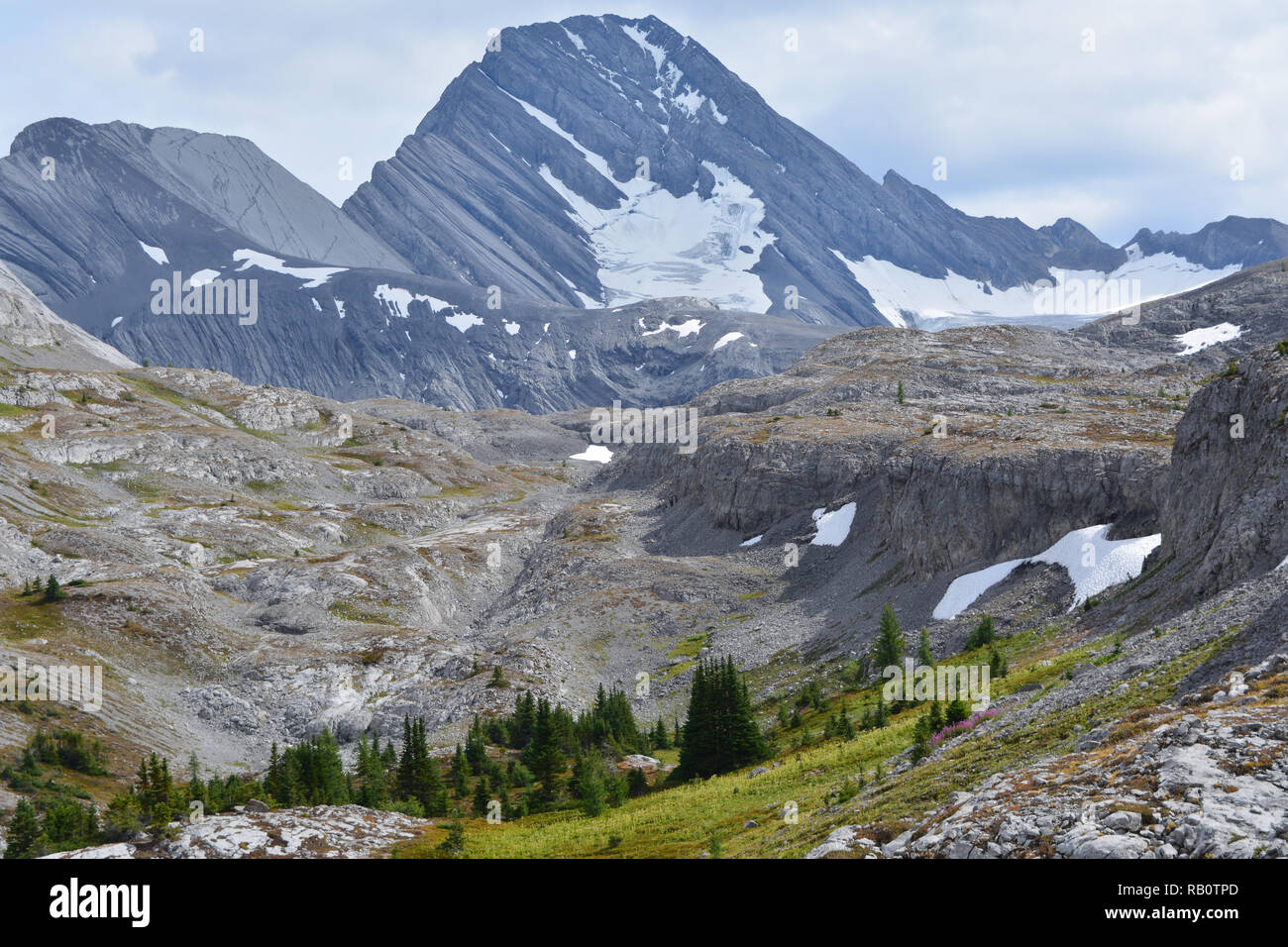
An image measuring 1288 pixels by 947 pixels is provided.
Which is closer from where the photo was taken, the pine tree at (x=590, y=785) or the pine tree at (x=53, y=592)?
the pine tree at (x=590, y=785)

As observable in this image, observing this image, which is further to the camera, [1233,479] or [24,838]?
[1233,479]

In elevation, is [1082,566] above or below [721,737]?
above

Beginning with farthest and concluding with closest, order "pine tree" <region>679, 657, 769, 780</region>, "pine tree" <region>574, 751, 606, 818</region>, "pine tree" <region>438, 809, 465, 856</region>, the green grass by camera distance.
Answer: "pine tree" <region>679, 657, 769, 780</region> → "pine tree" <region>574, 751, 606, 818</region> → "pine tree" <region>438, 809, 465, 856</region> → the green grass

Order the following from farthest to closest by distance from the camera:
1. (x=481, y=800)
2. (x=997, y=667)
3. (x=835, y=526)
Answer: (x=835, y=526) → (x=997, y=667) → (x=481, y=800)

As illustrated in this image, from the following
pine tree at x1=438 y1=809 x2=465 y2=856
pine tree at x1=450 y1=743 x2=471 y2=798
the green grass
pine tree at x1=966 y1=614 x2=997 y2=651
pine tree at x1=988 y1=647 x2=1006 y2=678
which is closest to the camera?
the green grass

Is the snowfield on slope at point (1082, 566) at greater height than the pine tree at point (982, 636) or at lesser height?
greater

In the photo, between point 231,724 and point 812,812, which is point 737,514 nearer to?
point 231,724

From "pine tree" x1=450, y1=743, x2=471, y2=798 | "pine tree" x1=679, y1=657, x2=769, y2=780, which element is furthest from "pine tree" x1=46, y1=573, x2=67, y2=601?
"pine tree" x1=679, y1=657, x2=769, y2=780

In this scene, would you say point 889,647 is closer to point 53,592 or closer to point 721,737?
point 721,737

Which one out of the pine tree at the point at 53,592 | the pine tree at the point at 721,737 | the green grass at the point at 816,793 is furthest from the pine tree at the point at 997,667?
the pine tree at the point at 53,592

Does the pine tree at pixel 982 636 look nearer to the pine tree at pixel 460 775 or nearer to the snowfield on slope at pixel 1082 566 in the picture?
the snowfield on slope at pixel 1082 566

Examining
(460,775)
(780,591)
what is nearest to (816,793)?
(460,775)

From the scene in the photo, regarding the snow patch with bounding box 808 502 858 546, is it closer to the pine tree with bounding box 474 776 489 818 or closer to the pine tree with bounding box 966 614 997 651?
the pine tree with bounding box 966 614 997 651
